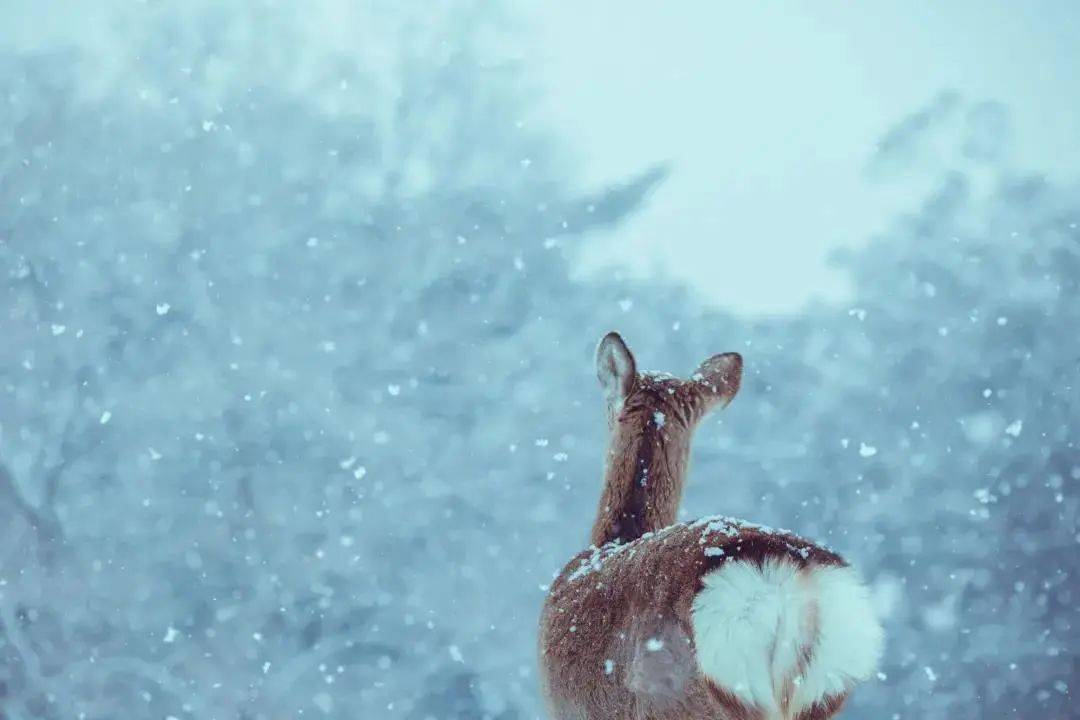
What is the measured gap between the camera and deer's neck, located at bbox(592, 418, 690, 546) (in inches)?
107

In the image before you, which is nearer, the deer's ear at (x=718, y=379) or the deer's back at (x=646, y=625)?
the deer's back at (x=646, y=625)

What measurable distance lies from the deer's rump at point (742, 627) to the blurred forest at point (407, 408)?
16331mm

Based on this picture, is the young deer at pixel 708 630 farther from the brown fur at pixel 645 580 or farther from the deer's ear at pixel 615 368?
the deer's ear at pixel 615 368

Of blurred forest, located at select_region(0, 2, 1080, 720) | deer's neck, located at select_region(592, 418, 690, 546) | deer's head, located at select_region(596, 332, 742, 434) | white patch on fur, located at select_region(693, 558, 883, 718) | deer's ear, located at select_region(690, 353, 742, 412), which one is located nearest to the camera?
white patch on fur, located at select_region(693, 558, 883, 718)

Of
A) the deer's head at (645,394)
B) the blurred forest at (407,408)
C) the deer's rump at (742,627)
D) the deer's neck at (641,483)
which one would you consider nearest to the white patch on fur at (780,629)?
the deer's rump at (742,627)

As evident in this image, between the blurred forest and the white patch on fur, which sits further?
the blurred forest

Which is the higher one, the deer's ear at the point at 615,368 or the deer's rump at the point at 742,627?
the deer's ear at the point at 615,368

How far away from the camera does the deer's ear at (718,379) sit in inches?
121

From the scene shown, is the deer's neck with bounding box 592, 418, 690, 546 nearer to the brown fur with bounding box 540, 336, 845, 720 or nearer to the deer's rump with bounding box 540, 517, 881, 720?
the brown fur with bounding box 540, 336, 845, 720

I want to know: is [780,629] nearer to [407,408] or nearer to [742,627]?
[742,627]

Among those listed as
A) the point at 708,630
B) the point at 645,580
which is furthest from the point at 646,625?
the point at 708,630

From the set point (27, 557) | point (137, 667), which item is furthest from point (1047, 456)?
point (27, 557)

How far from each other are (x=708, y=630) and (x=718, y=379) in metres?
1.48

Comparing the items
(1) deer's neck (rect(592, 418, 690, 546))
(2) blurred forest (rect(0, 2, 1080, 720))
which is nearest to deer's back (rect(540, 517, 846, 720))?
(1) deer's neck (rect(592, 418, 690, 546))
